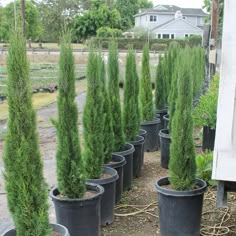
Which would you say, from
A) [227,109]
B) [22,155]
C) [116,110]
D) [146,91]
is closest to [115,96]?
[116,110]

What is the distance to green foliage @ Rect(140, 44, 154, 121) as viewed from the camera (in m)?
6.79

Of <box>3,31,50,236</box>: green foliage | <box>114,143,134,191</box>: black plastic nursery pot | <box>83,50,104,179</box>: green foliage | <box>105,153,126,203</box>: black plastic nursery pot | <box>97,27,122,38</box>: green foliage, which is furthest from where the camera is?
<box>97,27,122,38</box>: green foliage

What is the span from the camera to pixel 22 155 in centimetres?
248

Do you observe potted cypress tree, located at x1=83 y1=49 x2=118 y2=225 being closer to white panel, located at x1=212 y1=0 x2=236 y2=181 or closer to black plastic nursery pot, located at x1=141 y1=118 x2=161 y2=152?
white panel, located at x1=212 y1=0 x2=236 y2=181

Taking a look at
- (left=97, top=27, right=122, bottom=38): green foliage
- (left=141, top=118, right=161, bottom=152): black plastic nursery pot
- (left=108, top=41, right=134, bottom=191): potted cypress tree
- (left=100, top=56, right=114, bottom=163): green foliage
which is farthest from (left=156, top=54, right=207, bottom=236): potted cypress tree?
(left=141, top=118, right=161, bottom=152): black plastic nursery pot

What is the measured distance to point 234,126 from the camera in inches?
102

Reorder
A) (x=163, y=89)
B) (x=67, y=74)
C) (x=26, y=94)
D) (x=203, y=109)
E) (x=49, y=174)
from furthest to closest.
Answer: (x=163, y=89)
(x=203, y=109)
(x=49, y=174)
(x=67, y=74)
(x=26, y=94)

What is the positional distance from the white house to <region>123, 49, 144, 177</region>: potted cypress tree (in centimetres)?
4840

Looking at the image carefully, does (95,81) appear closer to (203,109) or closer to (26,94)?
(26,94)

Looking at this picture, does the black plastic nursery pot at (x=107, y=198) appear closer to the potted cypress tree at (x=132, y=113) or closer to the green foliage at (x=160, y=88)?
the potted cypress tree at (x=132, y=113)

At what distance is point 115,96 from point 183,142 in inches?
61.2

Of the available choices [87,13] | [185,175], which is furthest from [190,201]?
[87,13]

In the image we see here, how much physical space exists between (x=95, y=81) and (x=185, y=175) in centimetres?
130

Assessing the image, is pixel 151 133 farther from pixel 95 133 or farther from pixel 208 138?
pixel 95 133
